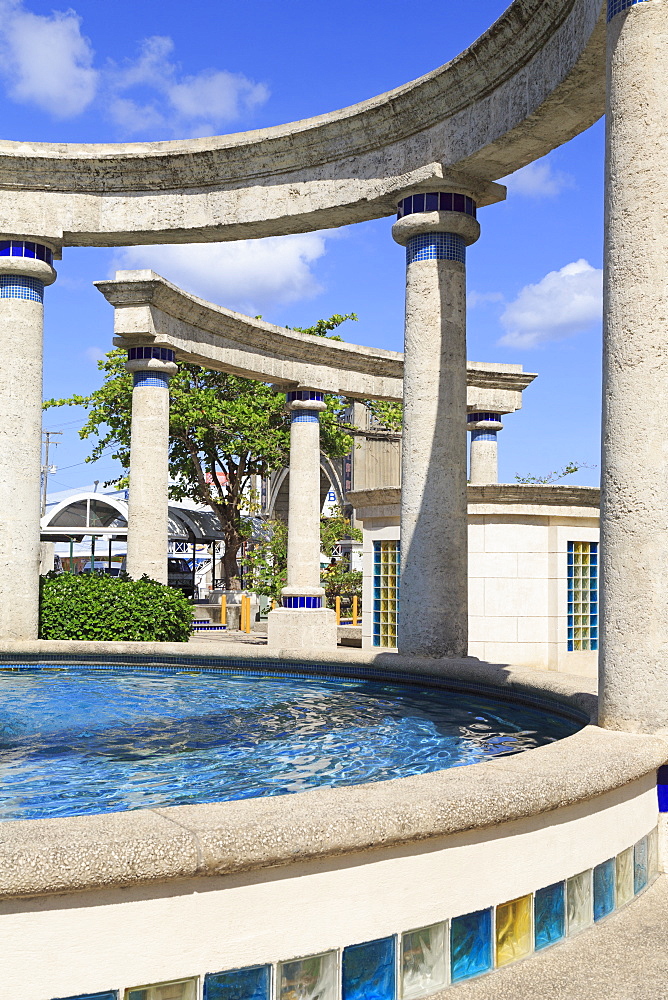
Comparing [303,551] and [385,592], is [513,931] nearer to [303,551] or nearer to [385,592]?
[385,592]

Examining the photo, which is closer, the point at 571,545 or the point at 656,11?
the point at 656,11

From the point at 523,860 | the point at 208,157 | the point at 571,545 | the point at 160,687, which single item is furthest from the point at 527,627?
the point at 523,860

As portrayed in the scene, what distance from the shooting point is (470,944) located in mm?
4316

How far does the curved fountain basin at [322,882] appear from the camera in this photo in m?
3.46

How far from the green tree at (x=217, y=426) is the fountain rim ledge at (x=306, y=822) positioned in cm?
3058

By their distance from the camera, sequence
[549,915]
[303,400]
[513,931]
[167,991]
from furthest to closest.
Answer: [303,400], [549,915], [513,931], [167,991]

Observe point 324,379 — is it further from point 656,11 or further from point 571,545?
point 656,11

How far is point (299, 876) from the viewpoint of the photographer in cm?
388

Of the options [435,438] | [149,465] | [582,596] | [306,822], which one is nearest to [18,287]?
[149,465]

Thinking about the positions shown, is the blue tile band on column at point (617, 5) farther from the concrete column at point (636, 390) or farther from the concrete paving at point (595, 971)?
the concrete paving at point (595, 971)

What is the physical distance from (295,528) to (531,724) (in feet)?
44.7

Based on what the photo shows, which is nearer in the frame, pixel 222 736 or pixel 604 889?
pixel 604 889

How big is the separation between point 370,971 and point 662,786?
2.76 meters

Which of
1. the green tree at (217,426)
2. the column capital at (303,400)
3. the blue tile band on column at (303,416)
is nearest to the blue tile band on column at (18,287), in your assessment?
the column capital at (303,400)
